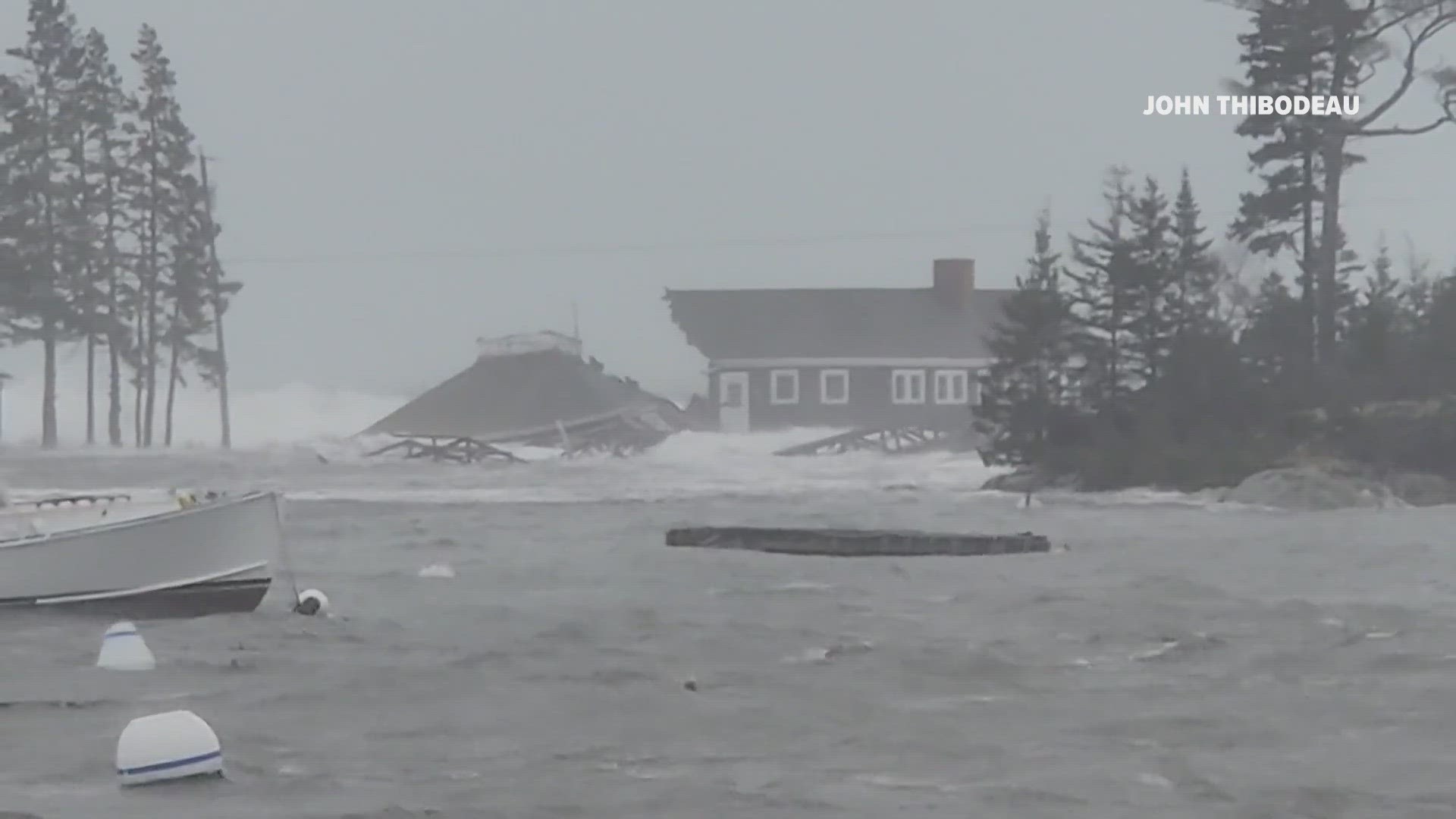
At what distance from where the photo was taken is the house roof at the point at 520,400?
9144 centimetres

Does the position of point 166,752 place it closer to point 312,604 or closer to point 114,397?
point 312,604

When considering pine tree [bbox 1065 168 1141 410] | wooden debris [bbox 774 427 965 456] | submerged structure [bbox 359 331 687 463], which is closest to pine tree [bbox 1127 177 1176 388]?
pine tree [bbox 1065 168 1141 410]

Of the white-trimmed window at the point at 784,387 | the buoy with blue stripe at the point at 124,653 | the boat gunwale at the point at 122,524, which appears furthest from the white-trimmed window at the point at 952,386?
the buoy with blue stripe at the point at 124,653

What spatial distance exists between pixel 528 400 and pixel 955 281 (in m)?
16.7

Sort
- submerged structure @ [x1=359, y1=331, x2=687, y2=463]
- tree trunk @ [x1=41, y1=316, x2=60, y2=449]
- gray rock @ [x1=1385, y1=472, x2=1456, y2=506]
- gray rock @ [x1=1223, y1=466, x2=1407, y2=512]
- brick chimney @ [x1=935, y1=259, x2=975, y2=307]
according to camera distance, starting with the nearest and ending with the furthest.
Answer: gray rock @ [x1=1223, y1=466, x2=1407, y2=512] < gray rock @ [x1=1385, y1=472, x2=1456, y2=506] < tree trunk @ [x1=41, y1=316, x2=60, y2=449] < brick chimney @ [x1=935, y1=259, x2=975, y2=307] < submerged structure @ [x1=359, y1=331, x2=687, y2=463]

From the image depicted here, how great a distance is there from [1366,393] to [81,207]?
4804 centimetres

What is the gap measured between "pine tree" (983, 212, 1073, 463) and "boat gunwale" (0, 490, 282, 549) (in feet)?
104

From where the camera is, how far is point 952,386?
8438 centimetres

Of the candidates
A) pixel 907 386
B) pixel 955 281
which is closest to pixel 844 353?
pixel 907 386

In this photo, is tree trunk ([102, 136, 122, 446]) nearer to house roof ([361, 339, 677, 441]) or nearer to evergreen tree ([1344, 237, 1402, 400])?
house roof ([361, 339, 677, 441])

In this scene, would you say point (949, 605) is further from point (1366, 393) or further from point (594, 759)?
point (1366, 393)

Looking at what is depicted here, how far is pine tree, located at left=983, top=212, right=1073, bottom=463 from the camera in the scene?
178 feet

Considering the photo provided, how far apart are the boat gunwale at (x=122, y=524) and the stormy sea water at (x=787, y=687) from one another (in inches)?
28.8

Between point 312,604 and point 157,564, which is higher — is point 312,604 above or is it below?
below
